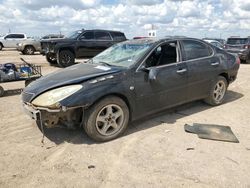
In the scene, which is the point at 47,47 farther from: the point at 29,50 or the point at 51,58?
the point at 29,50

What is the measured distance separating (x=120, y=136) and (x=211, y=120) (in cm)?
193

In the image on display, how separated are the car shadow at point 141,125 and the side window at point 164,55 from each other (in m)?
1.07

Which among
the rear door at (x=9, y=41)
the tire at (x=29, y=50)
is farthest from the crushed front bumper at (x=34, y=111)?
the rear door at (x=9, y=41)

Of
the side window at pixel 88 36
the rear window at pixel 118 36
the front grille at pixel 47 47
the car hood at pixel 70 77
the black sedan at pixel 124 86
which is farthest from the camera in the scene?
the rear window at pixel 118 36

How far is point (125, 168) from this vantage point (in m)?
3.66

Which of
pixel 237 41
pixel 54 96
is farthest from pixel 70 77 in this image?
pixel 237 41

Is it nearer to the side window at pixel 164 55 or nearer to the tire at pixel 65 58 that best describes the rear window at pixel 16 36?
the tire at pixel 65 58

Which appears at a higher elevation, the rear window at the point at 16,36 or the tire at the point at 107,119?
the rear window at the point at 16,36

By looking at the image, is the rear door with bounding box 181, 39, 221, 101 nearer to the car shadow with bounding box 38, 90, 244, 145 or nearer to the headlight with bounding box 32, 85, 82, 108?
the car shadow with bounding box 38, 90, 244, 145

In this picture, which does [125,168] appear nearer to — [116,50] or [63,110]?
[63,110]

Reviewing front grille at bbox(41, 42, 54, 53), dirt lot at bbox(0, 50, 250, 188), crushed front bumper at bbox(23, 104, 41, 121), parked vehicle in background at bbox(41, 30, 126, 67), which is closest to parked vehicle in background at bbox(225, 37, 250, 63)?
parked vehicle in background at bbox(41, 30, 126, 67)

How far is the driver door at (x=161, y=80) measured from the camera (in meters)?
4.78

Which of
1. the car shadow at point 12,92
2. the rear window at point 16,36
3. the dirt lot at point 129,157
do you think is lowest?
the car shadow at point 12,92

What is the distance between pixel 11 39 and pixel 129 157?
2736 centimetres
